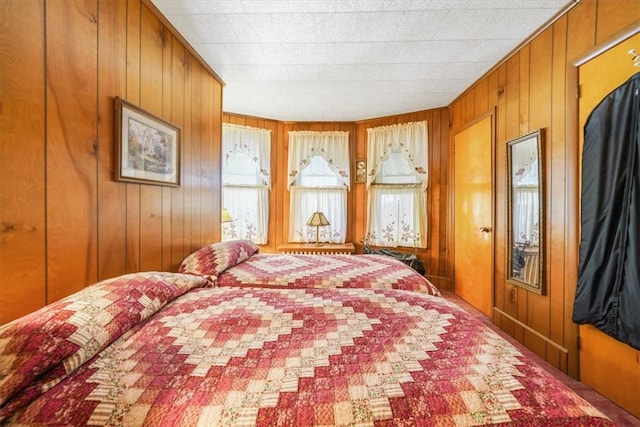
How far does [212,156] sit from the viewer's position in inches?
110

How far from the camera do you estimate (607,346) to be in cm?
166

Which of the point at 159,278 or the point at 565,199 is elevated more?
the point at 565,199

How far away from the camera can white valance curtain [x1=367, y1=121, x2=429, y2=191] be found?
3822 millimetres

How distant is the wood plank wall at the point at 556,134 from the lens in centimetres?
178

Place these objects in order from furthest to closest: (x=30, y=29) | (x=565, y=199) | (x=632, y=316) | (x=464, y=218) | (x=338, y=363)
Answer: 1. (x=464, y=218)
2. (x=565, y=199)
3. (x=632, y=316)
4. (x=30, y=29)
5. (x=338, y=363)

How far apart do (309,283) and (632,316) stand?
184 cm

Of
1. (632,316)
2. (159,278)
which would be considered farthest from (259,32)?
(632,316)

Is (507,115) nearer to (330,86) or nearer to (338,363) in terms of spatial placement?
(330,86)

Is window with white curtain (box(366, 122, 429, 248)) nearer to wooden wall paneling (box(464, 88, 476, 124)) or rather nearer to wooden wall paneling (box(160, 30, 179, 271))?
wooden wall paneling (box(464, 88, 476, 124))

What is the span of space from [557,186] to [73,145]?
300cm

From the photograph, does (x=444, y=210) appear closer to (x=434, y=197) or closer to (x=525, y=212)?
(x=434, y=197)

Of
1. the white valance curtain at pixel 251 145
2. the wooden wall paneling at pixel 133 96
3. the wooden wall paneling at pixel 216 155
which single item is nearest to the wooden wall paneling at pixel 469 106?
the white valance curtain at pixel 251 145

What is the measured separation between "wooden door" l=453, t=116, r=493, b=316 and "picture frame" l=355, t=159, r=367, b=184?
4.13ft

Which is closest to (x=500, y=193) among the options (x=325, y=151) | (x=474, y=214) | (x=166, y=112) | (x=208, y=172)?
(x=474, y=214)
